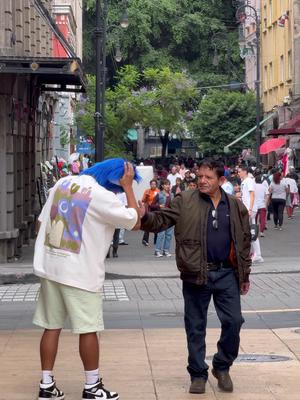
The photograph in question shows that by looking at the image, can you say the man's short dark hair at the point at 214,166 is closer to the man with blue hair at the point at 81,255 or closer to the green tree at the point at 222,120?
the man with blue hair at the point at 81,255

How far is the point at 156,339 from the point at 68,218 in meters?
3.59

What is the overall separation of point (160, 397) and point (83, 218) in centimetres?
151

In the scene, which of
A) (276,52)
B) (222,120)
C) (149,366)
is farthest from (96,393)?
(222,120)

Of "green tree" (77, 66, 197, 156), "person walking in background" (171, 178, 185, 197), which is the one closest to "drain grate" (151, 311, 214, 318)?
"person walking in background" (171, 178, 185, 197)

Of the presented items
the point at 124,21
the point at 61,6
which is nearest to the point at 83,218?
the point at 124,21

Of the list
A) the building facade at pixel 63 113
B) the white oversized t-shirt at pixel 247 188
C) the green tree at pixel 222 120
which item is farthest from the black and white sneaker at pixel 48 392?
the green tree at pixel 222 120

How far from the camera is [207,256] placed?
27.6 feet

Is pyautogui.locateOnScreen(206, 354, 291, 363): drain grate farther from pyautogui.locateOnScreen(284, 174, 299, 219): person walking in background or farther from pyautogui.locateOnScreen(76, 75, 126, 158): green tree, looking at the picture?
pyautogui.locateOnScreen(284, 174, 299, 219): person walking in background

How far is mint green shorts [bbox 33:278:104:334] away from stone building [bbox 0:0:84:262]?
11866mm

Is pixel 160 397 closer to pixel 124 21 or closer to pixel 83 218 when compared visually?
pixel 83 218

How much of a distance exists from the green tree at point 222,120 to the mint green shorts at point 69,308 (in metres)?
52.2

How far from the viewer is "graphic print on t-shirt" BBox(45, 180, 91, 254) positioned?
8016 millimetres

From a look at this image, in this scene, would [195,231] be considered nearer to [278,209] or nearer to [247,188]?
[247,188]

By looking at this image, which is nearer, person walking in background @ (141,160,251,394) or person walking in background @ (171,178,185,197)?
person walking in background @ (141,160,251,394)
